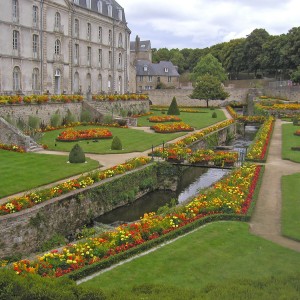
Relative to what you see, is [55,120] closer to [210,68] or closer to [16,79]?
[16,79]

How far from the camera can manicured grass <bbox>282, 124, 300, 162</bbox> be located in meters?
27.1

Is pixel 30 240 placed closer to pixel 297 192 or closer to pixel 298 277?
pixel 298 277

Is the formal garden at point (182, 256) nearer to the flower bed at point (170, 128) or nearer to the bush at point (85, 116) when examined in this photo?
the flower bed at point (170, 128)

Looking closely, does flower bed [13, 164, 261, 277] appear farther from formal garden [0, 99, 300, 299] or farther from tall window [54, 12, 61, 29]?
tall window [54, 12, 61, 29]

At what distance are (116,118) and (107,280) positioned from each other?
3222 centimetres

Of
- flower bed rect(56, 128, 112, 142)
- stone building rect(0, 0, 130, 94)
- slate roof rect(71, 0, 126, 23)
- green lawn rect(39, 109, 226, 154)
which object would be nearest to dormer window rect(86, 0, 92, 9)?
stone building rect(0, 0, 130, 94)

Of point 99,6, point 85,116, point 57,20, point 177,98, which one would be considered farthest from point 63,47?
point 177,98

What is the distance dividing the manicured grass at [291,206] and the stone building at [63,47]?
27251mm

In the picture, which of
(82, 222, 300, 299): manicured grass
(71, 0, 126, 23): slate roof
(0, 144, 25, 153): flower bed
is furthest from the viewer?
(71, 0, 126, 23): slate roof

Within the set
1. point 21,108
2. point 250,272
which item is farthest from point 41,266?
point 21,108

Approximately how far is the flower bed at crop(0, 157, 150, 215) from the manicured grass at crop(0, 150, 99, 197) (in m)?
1.57

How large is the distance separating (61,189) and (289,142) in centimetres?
2099

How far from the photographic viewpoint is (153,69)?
9256 cm

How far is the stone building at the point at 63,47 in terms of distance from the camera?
40312mm
